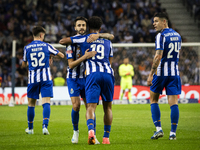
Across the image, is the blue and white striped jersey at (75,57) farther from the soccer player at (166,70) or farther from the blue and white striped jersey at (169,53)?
the blue and white striped jersey at (169,53)

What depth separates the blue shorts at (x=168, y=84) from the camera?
6.29 m

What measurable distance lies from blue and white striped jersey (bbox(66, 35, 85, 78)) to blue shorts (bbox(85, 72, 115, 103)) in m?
0.53

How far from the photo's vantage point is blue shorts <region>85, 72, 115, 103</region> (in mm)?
5379

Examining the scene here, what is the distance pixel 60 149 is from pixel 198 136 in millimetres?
2772

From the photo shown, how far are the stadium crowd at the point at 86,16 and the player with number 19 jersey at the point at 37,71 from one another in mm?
10883

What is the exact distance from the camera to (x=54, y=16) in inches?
871

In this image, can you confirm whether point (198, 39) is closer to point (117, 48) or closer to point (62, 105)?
point (117, 48)

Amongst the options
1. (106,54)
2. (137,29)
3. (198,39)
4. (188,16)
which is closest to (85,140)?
(106,54)

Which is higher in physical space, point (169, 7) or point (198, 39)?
point (169, 7)

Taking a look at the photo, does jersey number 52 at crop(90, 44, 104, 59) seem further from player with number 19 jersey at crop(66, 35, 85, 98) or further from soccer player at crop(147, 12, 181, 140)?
soccer player at crop(147, 12, 181, 140)

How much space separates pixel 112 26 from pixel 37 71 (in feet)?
50.1

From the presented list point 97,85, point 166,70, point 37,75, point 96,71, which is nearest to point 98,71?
point 96,71

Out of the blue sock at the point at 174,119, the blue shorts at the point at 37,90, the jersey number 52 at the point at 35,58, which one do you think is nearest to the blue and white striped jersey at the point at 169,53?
the blue sock at the point at 174,119

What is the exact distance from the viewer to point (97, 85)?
540cm
